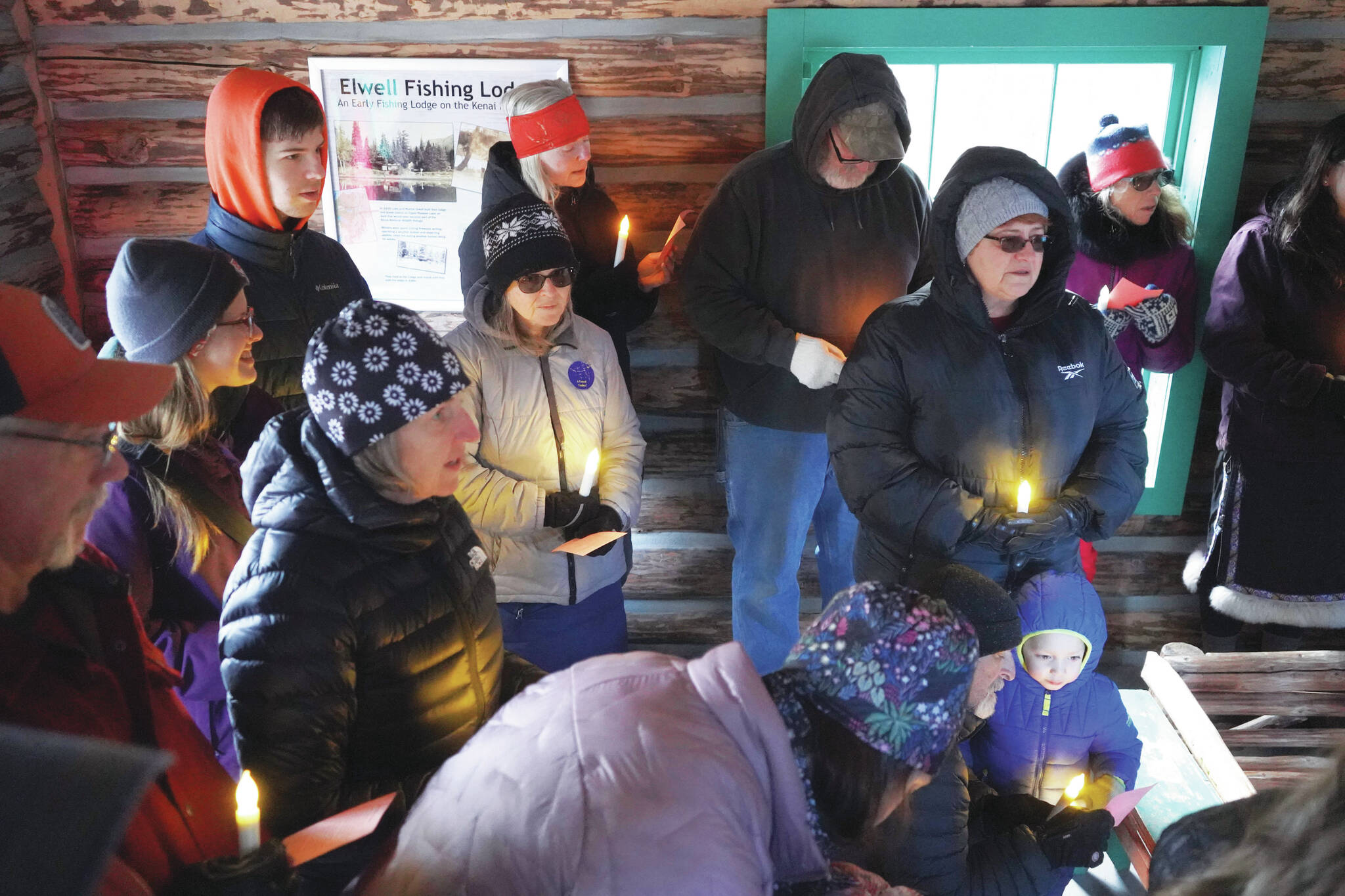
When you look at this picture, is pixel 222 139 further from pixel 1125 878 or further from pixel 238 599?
pixel 1125 878

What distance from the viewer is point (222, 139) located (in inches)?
128

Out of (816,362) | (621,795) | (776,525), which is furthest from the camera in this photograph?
(776,525)

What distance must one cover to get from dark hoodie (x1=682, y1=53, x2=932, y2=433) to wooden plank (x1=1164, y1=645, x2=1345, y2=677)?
1.67 m

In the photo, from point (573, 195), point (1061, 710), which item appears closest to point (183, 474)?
point (573, 195)

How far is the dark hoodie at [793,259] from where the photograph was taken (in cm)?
356

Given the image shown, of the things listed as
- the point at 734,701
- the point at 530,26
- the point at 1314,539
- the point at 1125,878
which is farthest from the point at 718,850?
the point at 1314,539

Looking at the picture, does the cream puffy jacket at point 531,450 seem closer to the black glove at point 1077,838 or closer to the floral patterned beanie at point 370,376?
the floral patterned beanie at point 370,376

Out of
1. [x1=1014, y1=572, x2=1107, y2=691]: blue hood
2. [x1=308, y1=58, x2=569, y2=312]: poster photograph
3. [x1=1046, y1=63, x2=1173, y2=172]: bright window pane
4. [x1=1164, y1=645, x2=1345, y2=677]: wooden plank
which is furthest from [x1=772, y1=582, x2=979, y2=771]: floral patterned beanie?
[x1=1046, y1=63, x2=1173, y2=172]: bright window pane

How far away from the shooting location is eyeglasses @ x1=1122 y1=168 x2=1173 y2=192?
368 cm

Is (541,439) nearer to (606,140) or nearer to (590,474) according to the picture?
(590,474)

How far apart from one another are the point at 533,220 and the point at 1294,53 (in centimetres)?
315

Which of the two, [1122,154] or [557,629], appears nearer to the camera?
[557,629]

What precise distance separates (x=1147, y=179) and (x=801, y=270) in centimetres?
136

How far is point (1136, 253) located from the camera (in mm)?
3873
